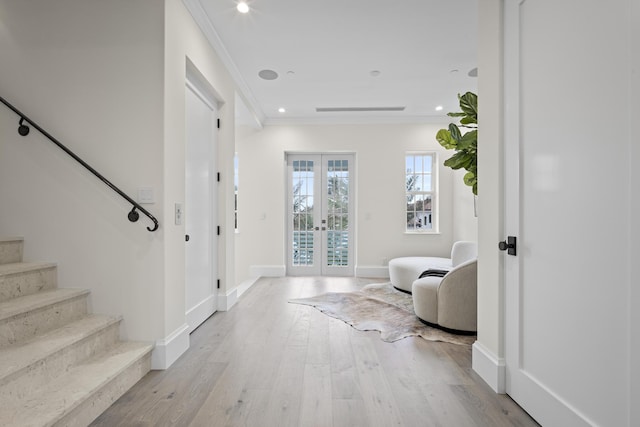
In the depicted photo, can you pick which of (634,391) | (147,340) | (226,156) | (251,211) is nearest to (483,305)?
(634,391)

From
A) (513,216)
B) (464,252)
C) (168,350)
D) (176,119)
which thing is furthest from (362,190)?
(168,350)

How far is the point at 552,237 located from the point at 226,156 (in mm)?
3071

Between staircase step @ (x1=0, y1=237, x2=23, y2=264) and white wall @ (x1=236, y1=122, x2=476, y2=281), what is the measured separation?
3536 millimetres

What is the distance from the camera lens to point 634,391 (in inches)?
42.6

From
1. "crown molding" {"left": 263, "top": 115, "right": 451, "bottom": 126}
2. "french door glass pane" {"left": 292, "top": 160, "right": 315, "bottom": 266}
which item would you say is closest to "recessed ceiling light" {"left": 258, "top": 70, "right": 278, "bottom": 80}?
"crown molding" {"left": 263, "top": 115, "right": 451, "bottom": 126}

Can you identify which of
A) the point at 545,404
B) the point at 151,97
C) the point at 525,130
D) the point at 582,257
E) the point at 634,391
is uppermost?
the point at 151,97

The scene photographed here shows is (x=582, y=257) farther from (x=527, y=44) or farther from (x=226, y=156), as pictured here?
(x=226, y=156)

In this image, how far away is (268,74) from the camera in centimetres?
391

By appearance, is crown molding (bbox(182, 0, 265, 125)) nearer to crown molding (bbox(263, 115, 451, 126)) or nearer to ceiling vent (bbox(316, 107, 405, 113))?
crown molding (bbox(263, 115, 451, 126))

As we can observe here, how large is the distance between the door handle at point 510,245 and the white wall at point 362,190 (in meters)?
3.76

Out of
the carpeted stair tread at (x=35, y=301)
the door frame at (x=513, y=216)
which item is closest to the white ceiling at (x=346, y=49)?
the door frame at (x=513, y=216)

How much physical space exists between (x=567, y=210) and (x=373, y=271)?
4307mm

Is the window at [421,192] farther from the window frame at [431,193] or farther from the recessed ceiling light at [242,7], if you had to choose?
the recessed ceiling light at [242,7]

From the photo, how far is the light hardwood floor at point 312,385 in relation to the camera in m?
1.63
